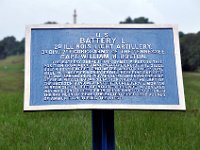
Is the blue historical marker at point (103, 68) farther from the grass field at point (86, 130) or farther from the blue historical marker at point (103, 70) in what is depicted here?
the grass field at point (86, 130)

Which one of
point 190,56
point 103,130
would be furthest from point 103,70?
point 190,56

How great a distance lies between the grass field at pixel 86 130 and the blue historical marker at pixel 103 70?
4.59 ft

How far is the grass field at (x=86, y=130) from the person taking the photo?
673 cm

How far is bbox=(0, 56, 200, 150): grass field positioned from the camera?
6727 mm

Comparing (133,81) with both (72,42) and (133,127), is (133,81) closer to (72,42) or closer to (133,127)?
(72,42)

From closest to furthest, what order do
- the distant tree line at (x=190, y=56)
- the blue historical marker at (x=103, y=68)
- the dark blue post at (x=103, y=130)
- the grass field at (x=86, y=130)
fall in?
1. the blue historical marker at (x=103, y=68)
2. the dark blue post at (x=103, y=130)
3. the grass field at (x=86, y=130)
4. the distant tree line at (x=190, y=56)

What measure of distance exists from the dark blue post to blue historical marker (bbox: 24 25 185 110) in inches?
14.4

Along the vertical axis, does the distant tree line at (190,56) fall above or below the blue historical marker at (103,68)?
above

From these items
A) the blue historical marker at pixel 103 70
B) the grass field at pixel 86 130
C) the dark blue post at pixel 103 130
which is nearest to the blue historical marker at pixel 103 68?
the blue historical marker at pixel 103 70

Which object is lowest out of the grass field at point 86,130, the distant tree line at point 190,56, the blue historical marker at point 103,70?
the grass field at point 86,130

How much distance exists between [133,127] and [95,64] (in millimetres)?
2538

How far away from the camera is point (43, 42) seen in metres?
5.48

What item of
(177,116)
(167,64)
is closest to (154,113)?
(177,116)

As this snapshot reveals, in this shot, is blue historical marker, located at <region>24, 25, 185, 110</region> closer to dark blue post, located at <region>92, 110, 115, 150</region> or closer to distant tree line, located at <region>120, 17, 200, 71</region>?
dark blue post, located at <region>92, 110, 115, 150</region>
